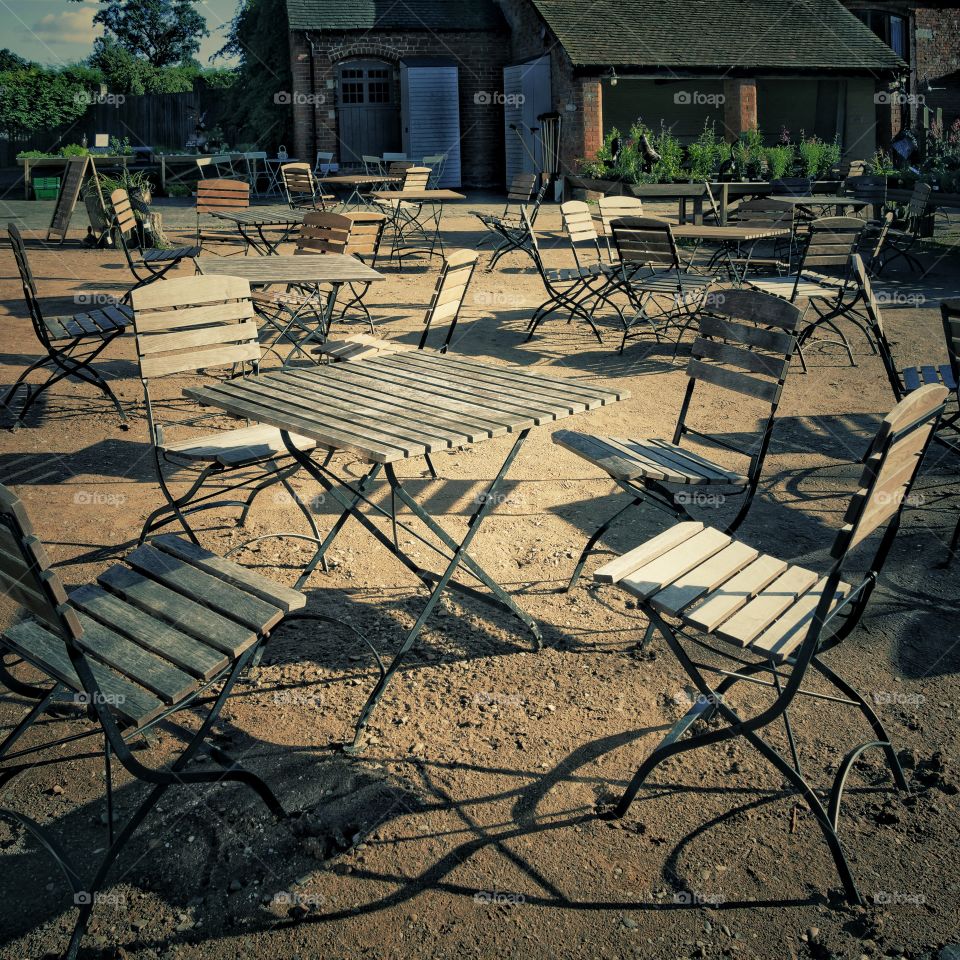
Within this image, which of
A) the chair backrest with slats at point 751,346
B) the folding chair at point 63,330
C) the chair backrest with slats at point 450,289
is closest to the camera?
the chair backrest with slats at point 751,346

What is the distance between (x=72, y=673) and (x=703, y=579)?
1794 mm

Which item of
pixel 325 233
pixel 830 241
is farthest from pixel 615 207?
pixel 325 233

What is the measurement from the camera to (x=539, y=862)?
9.05 feet

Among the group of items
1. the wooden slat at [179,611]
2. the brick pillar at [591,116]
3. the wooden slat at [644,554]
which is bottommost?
the wooden slat at [179,611]

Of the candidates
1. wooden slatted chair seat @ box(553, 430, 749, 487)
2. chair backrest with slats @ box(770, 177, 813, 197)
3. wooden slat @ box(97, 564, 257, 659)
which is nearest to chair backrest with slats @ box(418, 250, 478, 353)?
wooden slatted chair seat @ box(553, 430, 749, 487)

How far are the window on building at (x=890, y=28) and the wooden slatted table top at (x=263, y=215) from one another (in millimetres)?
21382

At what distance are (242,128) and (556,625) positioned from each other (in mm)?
23755

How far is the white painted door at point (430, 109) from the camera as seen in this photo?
2216 centimetres

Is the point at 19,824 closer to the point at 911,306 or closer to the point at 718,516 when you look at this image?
the point at 718,516

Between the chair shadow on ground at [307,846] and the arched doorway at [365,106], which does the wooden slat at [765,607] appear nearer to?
the chair shadow on ground at [307,846]

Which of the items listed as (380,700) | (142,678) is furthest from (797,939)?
(142,678)

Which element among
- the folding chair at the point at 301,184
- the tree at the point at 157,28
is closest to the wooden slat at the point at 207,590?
the folding chair at the point at 301,184

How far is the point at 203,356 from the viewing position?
16.2 ft

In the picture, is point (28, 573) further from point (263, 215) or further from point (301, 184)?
point (301, 184)
